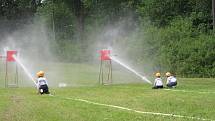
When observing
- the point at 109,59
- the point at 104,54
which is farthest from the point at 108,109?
the point at 109,59

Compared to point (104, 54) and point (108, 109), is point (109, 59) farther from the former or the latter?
point (108, 109)

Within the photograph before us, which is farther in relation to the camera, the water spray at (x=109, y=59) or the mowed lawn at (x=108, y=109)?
the water spray at (x=109, y=59)

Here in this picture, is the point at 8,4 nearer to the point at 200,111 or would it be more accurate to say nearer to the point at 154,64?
the point at 154,64

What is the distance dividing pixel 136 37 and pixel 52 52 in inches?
776

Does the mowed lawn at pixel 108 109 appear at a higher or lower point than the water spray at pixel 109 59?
lower

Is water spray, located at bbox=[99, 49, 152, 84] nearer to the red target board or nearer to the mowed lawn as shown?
the red target board

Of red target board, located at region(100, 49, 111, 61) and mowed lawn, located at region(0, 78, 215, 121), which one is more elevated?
red target board, located at region(100, 49, 111, 61)

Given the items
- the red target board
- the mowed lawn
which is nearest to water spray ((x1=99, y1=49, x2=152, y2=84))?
the red target board

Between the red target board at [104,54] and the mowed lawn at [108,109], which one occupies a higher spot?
the red target board at [104,54]

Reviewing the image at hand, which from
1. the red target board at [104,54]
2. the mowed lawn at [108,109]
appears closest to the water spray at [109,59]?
the red target board at [104,54]

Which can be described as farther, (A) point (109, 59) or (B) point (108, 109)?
(A) point (109, 59)

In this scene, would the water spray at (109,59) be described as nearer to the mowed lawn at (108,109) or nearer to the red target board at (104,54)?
the red target board at (104,54)

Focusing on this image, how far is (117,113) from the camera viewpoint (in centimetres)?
1351

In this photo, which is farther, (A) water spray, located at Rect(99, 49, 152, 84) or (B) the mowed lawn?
(A) water spray, located at Rect(99, 49, 152, 84)
